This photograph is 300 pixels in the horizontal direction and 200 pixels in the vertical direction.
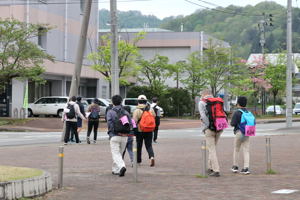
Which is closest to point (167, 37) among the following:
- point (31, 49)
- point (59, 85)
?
point (59, 85)

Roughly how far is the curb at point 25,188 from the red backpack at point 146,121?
Answer: 4.59 metres

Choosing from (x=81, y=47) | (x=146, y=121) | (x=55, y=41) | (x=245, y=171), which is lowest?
(x=245, y=171)

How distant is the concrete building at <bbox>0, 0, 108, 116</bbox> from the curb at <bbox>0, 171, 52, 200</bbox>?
34914mm

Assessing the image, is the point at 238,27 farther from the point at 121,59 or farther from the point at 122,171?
the point at 122,171

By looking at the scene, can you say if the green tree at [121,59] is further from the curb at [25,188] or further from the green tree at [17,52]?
the curb at [25,188]

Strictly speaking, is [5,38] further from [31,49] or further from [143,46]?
[143,46]

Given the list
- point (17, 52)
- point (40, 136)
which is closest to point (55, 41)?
point (17, 52)

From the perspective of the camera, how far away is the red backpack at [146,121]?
14633 mm

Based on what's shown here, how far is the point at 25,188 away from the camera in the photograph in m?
9.60

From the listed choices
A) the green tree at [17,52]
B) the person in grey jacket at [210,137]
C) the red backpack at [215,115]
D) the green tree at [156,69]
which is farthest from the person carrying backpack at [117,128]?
the green tree at [156,69]

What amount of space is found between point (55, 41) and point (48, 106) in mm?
6738

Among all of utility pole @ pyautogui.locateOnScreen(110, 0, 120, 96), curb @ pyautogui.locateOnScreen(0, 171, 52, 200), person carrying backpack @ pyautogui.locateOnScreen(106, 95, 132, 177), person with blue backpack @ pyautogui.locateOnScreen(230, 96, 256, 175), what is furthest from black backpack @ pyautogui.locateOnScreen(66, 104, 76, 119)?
curb @ pyautogui.locateOnScreen(0, 171, 52, 200)

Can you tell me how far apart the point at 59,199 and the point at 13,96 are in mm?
35627

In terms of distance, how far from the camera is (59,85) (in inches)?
2050
